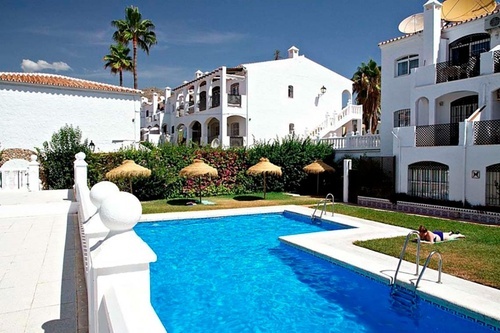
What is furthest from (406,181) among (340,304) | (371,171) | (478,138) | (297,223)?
(340,304)

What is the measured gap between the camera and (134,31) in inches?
1597

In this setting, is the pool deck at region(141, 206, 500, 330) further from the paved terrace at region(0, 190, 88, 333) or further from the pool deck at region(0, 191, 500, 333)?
the paved terrace at region(0, 190, 88, 333)

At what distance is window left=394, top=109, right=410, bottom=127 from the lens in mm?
22406

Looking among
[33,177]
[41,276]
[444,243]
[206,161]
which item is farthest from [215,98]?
[41,276]

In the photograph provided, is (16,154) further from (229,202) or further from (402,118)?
(402,118)

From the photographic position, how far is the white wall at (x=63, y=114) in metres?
24.3

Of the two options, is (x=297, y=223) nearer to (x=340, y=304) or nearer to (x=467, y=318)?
(x=340, y=304)

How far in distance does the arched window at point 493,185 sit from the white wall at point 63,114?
74.4 ft

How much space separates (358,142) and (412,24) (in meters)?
8.25

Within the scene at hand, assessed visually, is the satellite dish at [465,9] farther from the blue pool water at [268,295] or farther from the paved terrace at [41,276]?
the paved terrace at [41,276]

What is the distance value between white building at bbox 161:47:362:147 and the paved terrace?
20.7m

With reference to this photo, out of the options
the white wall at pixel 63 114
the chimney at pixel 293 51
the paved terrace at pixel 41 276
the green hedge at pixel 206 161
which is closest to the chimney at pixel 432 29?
the green hedge at pixel 206 161

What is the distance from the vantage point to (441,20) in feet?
69.8

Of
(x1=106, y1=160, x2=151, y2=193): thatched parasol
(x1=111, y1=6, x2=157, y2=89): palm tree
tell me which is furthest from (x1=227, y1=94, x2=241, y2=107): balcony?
Answer: (x1=106, y1=160, x2=151, y2=193): thatched parasol
